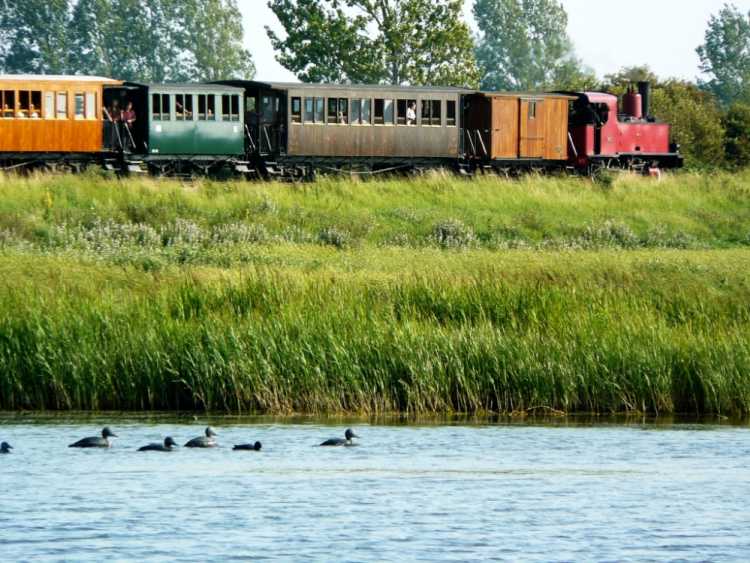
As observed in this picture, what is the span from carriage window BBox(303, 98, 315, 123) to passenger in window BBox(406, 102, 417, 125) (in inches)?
132

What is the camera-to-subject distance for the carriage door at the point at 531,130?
59000mm

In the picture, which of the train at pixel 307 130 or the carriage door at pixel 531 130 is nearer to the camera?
the train at pixel 307 130

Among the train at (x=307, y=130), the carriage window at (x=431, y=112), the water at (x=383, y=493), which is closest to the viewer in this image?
the water at (x=383, y=493)

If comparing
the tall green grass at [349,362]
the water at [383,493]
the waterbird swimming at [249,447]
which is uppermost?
the tall green grass at [349,362]

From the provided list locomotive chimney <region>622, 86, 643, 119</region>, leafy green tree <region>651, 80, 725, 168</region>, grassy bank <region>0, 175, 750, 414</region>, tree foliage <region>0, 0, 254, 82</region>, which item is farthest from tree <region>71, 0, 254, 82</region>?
grassy bank <region>0, 175, 750, 414</region>

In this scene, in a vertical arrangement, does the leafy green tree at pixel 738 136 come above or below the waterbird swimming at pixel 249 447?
above

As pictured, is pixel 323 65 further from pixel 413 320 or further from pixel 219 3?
pixel 413 320

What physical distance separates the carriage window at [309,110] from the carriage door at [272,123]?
0.69 meters

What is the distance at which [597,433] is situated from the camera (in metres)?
24.2

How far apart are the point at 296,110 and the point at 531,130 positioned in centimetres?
867

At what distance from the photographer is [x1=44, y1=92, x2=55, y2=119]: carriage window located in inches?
1979

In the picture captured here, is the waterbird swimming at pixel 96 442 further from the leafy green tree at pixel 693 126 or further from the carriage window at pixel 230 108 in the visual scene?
the leafy green tree at pixel 693 126

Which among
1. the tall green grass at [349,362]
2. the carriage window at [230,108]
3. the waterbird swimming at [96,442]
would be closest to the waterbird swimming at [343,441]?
the tall green grass at [349,362]

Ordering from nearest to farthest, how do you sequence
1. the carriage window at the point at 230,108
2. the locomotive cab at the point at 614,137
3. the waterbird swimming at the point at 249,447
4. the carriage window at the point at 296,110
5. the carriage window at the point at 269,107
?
1. the waterbird swimming at the point at 249,447
2. the carriage window at the point at 230,108
3. the carriage window at the point at 296,110
4. the carriage window at the point at 269,107
5. the locomotive cab at the point at 614,137
